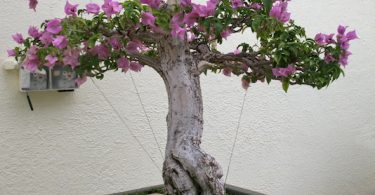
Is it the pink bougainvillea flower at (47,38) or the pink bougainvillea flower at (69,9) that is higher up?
the pink bougainvillea flower at (69,9)

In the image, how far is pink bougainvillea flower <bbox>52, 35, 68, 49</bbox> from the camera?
99 centimetres

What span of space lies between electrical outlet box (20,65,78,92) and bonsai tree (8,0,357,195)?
0.38 m

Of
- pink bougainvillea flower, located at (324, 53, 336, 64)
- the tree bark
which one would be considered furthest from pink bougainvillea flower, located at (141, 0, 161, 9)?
pink bougainvillea flower, located at (324, 53, 336, 64)

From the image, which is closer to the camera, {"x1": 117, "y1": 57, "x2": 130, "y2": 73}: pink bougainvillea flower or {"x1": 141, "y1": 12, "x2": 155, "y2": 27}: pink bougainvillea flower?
{"x1": 141, "y1": 12, "x2": 155, "y2": 27}: pink bougainvillea flower

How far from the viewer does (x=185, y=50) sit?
46.4 inches

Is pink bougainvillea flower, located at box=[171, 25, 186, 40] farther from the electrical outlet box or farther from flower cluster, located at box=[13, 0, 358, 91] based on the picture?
the electrical outlet box

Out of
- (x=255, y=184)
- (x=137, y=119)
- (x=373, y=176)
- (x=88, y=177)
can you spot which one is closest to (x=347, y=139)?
(x=373, y=176)

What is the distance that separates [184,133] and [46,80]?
663 millimetres

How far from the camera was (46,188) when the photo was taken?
1691 millimetres

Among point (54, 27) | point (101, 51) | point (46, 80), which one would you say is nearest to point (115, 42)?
point (101, 51)

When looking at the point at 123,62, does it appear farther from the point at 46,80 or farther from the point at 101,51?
the point at 46,80

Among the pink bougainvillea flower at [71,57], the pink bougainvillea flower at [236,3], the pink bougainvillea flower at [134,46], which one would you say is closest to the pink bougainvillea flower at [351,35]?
the pink bougainvillea flower at [236,3]

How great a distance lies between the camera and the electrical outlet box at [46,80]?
1.58m

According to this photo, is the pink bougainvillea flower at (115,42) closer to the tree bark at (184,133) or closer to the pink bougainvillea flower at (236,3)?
the tree bark at (184,133)
